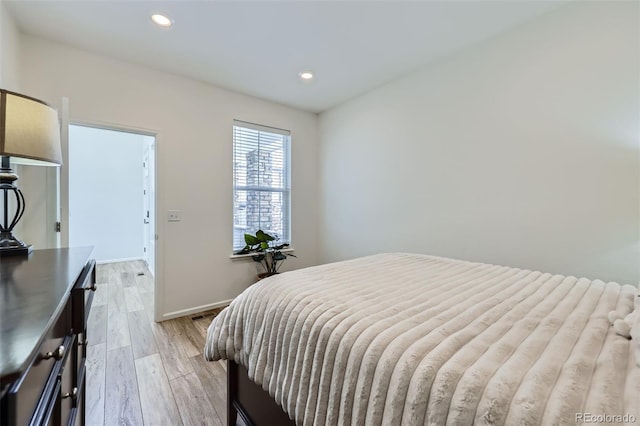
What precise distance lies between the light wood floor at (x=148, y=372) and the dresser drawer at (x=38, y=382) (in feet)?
3.29

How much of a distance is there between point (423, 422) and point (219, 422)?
1.32 metres

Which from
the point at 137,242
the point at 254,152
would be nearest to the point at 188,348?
the point at 254,152

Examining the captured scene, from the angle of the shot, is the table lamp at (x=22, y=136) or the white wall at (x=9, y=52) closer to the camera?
the table lamp at (x=22, y=136)

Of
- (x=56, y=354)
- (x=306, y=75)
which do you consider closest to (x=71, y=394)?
(x=56, y=354)

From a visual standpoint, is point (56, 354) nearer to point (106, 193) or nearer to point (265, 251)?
point (265, 251)

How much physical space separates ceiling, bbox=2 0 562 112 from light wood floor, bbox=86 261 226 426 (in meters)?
2.56

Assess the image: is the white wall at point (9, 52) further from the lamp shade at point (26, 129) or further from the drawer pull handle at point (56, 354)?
the drawer pull handle at point (56, 354)

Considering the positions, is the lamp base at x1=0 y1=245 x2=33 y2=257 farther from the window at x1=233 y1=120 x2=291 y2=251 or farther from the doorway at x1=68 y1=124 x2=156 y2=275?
the doorway at x1=68 y1=124 x2=156 y2=275

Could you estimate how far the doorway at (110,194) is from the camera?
4.88 m

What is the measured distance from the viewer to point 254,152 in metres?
3.41

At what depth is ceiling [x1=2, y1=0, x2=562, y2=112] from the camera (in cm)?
185

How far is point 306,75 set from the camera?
109 inches

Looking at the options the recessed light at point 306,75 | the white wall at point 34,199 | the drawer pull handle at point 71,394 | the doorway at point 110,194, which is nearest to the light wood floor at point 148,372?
the drawer pull handle at point 71,394

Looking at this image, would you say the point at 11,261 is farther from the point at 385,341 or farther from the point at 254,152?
the point at 254,152
